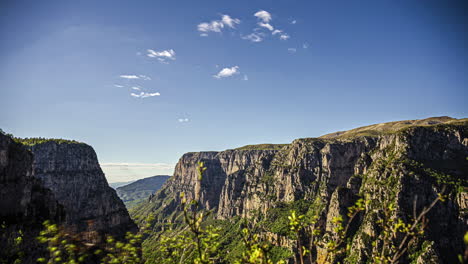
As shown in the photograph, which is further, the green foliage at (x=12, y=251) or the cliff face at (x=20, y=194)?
the cliff face at (x=20, y=194)

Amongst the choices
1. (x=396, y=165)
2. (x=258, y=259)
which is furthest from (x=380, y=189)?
(x=258, y=259)

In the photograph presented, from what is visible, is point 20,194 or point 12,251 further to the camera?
point 20,194

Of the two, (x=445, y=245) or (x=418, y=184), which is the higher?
(x=418, y=184)

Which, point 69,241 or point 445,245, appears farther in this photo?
point 445,245

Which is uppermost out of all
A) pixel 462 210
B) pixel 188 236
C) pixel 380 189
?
pixel 188 236

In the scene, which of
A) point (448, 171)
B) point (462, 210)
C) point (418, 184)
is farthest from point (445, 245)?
point (448, 171)

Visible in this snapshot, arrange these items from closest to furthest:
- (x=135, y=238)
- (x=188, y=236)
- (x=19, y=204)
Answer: (x=135, y=238) → (x=188, y=236) → (x=19, y=204)

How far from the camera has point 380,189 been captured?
186 metres

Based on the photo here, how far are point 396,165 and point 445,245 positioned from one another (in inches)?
2316

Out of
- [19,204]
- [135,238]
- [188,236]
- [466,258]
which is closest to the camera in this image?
[466,258]

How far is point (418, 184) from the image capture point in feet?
570

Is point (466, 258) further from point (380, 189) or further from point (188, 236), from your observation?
point (380, 189)

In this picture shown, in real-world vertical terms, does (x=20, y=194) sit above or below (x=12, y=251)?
above

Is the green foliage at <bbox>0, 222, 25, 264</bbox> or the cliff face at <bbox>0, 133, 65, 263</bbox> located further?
the cliff face at <bbox>0, 133, 65, 263</bbox>
